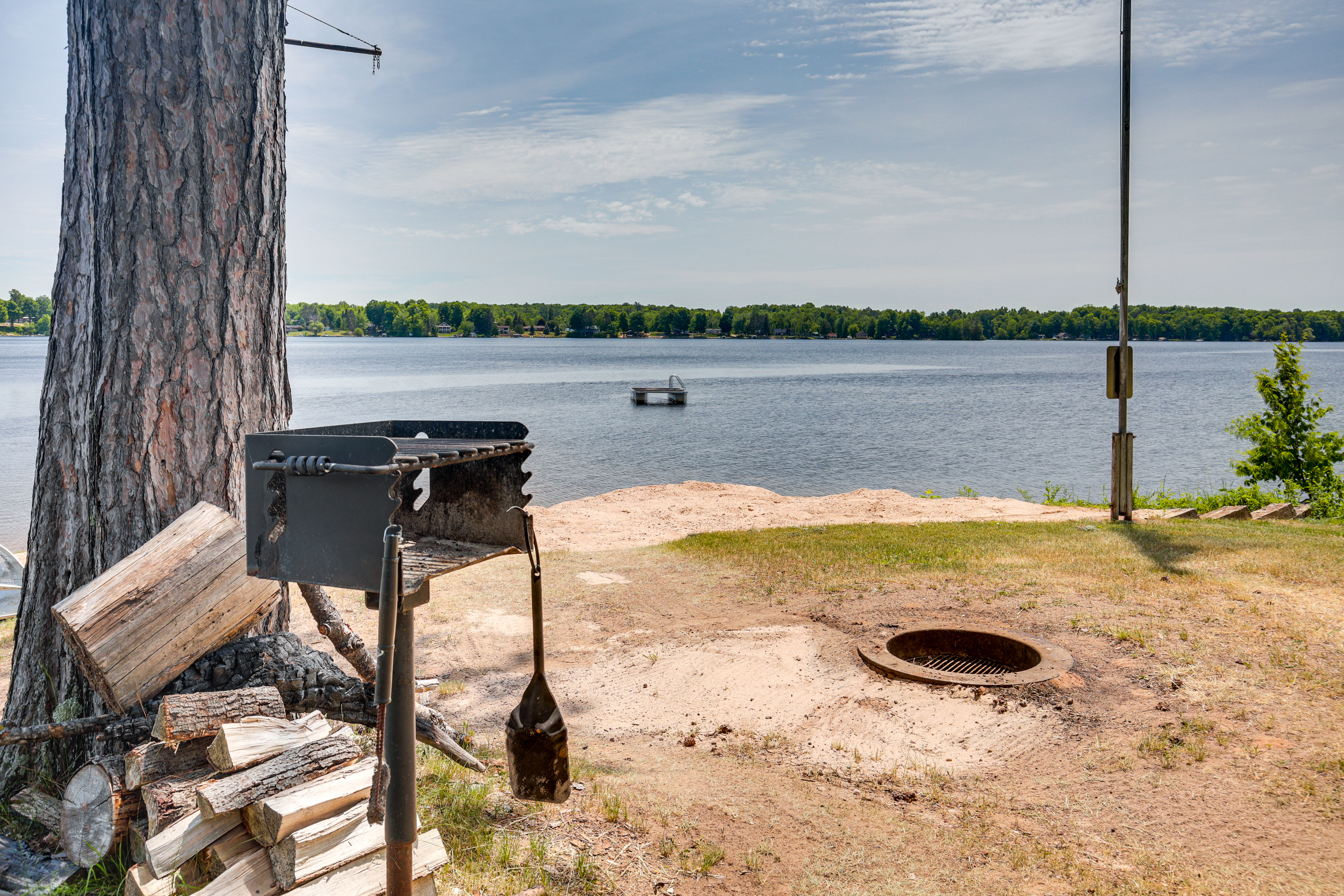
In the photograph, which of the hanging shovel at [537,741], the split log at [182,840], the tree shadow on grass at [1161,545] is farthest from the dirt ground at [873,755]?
the tree shadow on grass at [1161,545]

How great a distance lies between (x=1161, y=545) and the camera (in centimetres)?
868

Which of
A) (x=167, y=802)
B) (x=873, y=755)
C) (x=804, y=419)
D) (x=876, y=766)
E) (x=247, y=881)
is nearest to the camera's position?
(x=247, y=881)

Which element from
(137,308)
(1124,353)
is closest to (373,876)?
(137,308)

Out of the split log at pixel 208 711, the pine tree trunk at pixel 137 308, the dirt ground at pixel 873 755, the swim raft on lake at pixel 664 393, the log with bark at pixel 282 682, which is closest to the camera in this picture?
the split log at pixel 208 711

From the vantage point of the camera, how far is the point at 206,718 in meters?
2.74

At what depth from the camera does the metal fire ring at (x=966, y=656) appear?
5145mm

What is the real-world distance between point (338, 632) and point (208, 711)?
34.6 inches

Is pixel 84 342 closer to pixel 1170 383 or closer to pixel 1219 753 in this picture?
pixel 1219 753

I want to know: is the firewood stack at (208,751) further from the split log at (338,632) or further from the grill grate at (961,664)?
the grill grate at (961,664)

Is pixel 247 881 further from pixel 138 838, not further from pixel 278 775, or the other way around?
pixel 138 838

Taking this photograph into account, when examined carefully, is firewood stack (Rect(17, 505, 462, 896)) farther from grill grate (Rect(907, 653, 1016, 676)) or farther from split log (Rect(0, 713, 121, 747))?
grill grate (Rect(907, 653, 1016, 676))

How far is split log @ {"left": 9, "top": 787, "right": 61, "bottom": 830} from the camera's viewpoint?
3.04 meters

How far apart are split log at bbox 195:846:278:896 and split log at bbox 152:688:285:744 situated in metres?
0.45

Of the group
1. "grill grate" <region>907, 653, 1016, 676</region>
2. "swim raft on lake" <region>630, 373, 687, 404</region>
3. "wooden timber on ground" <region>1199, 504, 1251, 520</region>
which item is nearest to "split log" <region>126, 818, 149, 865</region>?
"grill grate" <region>907, 653, 1016, 676</region>
